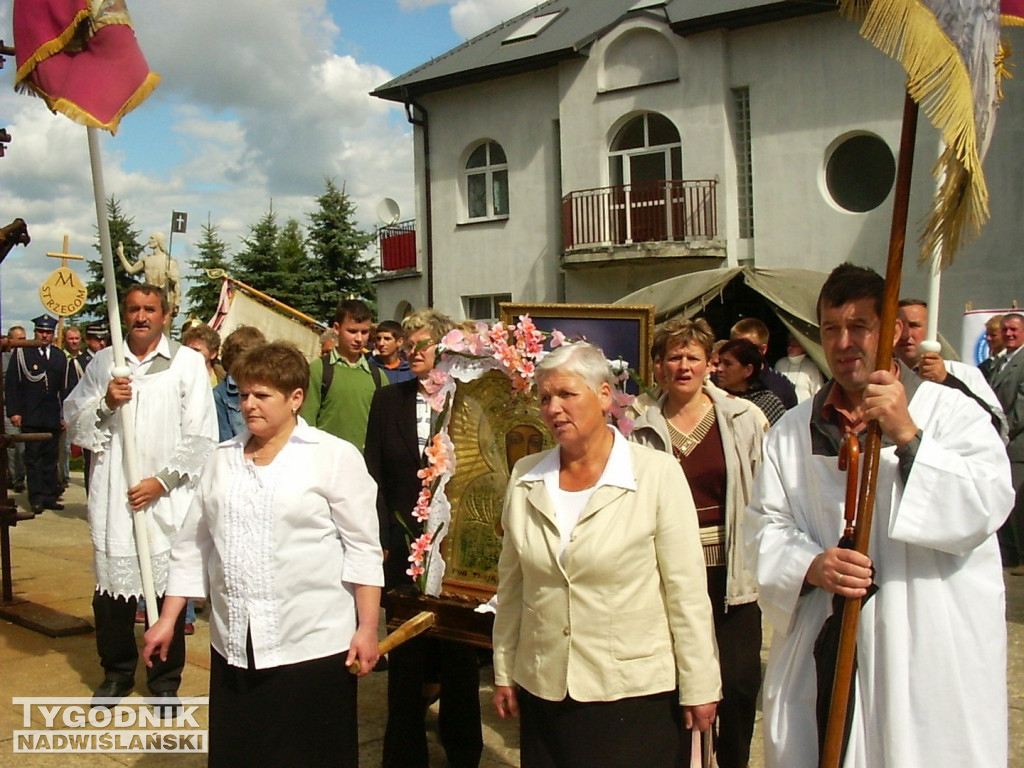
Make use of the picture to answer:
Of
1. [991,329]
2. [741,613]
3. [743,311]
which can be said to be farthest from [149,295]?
[743,311]

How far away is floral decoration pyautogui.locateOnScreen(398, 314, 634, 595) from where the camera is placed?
4156 millimetres

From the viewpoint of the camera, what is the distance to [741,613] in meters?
4.23

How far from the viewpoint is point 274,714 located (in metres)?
3.44

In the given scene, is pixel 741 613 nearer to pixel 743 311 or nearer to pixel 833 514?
pixel 833 514

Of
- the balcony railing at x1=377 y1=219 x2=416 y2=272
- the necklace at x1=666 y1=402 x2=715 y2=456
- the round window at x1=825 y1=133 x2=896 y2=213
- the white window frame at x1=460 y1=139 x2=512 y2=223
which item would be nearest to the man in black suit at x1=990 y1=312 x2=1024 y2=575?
the necklace at x1=666 y1=402 x2=715 y2=456

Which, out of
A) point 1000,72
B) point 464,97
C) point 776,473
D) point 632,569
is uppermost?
point 464,97

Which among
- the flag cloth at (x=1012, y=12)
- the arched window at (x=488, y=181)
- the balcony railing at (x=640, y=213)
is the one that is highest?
the arched window at (x=488, y=181)

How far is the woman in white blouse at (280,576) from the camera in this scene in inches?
135

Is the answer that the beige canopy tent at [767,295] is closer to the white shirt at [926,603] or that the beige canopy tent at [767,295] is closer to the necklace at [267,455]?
the necklace at [267,455]

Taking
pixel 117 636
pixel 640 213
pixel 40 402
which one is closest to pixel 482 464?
pixel 117 636

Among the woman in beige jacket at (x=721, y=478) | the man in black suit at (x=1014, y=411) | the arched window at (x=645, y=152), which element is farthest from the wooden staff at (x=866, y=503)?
the arched window at (x=645, y=152)

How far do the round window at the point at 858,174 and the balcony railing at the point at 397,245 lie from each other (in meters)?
10.2

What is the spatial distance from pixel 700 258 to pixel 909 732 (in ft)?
58.7

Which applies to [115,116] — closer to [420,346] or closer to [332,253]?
[420,346]
